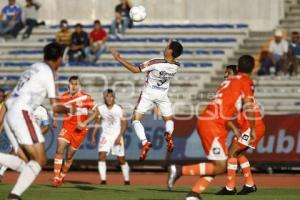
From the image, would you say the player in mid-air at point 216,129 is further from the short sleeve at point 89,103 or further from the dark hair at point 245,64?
the short sleeve at point 89,103

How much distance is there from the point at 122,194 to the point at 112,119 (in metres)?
6.42

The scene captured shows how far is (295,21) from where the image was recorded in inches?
1441

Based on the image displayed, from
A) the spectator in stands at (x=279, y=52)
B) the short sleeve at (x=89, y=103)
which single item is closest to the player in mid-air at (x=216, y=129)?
Answer: the short sleeve at (x=89, y=103)

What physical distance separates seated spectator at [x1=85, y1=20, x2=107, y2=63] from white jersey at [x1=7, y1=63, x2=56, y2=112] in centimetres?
2105

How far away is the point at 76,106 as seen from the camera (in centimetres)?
2391

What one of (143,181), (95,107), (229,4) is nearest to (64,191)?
(95,107)

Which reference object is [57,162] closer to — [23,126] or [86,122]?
[86,122]

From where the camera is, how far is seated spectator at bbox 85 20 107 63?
36750 mm

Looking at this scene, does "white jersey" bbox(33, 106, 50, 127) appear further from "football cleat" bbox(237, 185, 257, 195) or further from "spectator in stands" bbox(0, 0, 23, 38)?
"spectator in stands" bbox(0, 0, 23, 38)

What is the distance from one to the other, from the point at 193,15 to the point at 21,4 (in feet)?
22.3

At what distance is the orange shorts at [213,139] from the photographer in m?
16.2

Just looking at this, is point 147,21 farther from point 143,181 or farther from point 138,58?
point 143,181

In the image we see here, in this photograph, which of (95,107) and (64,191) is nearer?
(64,191)

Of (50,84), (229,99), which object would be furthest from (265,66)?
(50,84)
